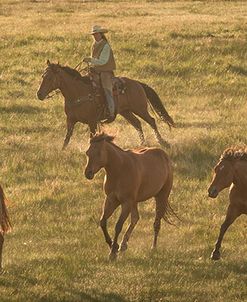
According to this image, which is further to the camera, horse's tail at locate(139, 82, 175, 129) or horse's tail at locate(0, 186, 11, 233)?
horse's tail at locate(139, 82, 175, 129)

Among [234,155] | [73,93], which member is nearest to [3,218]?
[234,155]

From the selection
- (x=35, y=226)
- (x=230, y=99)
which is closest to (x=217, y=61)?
(x=230, y=99)

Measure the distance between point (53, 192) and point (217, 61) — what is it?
56.6ft

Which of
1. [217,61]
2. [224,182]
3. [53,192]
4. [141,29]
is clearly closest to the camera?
[224,182]

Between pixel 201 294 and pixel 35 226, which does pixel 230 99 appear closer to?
pixel 35 226

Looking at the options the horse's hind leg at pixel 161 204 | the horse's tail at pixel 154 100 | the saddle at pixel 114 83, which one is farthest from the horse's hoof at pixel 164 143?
the horse's hind leg at pixel 161 204

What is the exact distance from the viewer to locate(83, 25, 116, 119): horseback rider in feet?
76.4

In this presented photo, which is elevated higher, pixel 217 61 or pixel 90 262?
pixel 90 262

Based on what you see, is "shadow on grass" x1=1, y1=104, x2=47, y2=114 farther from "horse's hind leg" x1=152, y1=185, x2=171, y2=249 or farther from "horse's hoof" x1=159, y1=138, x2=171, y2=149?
"horse's hind leg" x1=152, y1=185, x2=171, y2=249

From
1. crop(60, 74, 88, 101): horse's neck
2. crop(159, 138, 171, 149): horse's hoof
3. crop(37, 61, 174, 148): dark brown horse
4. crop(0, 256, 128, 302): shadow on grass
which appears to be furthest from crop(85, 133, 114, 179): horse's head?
crop(60, 74, 88, 101): horse's neck

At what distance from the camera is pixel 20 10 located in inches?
2057

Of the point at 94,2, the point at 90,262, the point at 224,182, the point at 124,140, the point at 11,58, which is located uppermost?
the point at 224,182

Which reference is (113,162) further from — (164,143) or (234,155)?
(164,143)

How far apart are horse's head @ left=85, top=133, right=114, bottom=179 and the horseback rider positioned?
7.52 m
